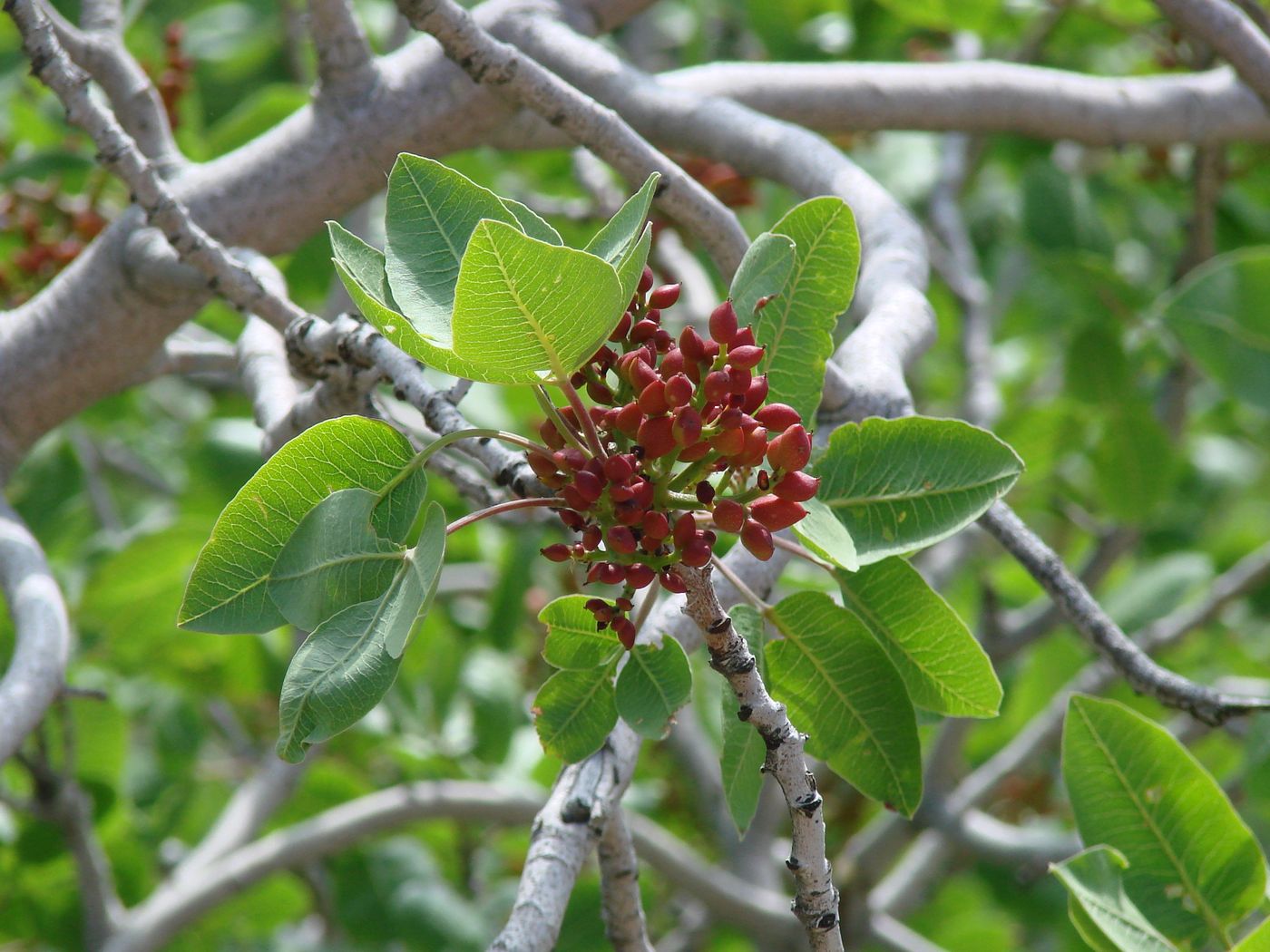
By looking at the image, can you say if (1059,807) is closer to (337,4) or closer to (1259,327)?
(1259,327)

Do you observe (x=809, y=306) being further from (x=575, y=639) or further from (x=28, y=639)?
(x=28, y=639)

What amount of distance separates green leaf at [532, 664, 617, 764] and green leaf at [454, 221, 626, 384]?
0.28 meters

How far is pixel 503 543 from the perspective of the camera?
275cm

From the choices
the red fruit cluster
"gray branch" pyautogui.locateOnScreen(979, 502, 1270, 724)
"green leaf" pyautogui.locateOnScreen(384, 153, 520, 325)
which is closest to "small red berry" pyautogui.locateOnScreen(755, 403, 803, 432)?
the red fruit cluster

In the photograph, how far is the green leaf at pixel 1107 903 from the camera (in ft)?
3.44

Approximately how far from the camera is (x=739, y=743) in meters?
0.95

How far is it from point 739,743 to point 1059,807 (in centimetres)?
262

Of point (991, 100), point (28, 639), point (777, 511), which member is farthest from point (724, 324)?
point (991, 100)

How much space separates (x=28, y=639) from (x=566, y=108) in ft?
2.45

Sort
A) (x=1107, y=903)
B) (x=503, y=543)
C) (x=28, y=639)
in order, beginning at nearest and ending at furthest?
(x=1107, y=903) → (x=28, y=639) → (x=503, y=543)

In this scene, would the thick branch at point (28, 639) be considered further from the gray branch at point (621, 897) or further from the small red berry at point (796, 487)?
the small red berry at point (796, 487)

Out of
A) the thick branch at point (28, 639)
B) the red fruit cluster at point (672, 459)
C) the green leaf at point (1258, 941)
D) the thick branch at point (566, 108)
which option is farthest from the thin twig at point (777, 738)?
the thick branch at point (28, 639)

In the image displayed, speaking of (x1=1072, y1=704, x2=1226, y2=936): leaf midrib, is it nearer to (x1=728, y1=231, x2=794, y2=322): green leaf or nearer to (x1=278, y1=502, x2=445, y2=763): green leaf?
(x1=728, y1=231, x2=794, y2=322): green leaf

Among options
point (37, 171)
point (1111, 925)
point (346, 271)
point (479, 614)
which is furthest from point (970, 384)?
point (346, 271)
